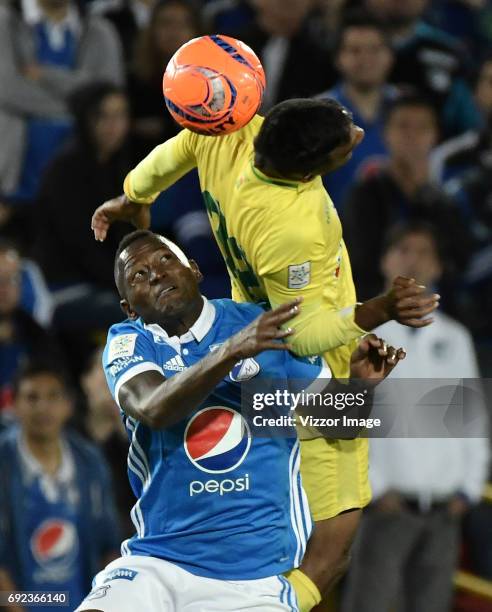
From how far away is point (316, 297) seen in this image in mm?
4375

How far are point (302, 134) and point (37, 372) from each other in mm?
2896

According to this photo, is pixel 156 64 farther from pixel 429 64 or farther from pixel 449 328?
pixel 449 328

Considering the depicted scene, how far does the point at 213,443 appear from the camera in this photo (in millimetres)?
4207

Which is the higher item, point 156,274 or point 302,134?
point 302,134

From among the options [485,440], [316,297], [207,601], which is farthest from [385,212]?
[207,601]

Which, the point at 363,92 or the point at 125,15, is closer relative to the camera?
the point at 363,92

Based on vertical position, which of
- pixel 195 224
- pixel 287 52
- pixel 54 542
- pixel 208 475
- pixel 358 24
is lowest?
pixel 54 542

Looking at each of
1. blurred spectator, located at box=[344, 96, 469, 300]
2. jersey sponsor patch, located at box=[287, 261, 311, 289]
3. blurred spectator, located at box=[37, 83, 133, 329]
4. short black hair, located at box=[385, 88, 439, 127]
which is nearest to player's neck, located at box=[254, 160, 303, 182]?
jersey sponsor patch, located at box=[287, 261, 311, 289]

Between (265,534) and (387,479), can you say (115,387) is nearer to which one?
(265,534)

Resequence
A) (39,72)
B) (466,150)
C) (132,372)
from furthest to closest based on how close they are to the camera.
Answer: (466,150) < (39,72) < (132,372)

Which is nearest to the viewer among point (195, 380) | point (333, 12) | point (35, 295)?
point (195, 380)

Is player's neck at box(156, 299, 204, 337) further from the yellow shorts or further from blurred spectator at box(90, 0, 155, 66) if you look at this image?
blurred spectator at box(90, 0, 155, 66)

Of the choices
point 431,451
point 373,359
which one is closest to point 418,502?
point 431,451

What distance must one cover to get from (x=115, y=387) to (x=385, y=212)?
11.4 feet
